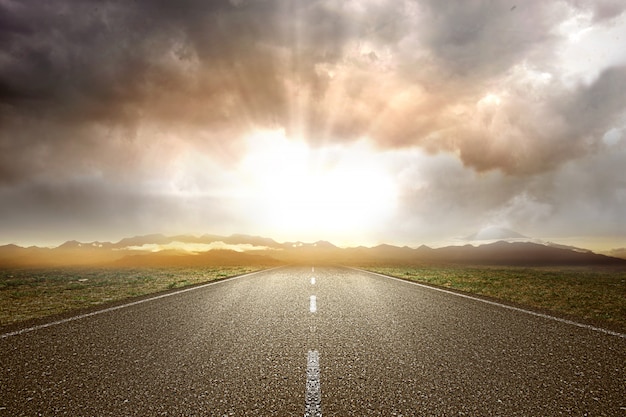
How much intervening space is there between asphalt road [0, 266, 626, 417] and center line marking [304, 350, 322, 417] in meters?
0.02

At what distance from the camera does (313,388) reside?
3.51 meters

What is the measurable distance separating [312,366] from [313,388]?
2.24 feet

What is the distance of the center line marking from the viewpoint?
3.01m

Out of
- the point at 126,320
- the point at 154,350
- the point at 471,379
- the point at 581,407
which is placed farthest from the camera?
the point at 126,320

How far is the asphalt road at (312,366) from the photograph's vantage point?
3.15 m

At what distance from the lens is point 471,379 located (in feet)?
12.4

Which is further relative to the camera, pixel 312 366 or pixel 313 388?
pixel 312 366

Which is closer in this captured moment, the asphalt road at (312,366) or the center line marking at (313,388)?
the center line marking at (313,388)

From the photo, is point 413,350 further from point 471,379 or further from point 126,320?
point 126,320

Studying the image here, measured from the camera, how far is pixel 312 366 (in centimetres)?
418

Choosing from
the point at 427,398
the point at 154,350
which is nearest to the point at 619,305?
the point at 427,398

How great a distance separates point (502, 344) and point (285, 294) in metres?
6.90

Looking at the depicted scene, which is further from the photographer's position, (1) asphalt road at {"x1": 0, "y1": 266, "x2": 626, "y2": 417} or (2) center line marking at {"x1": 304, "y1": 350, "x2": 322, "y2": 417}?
(1) asphalt road at {"x1": 0, "y1": 266, "x2": 626, "y2": 417}

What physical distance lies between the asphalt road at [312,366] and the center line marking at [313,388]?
0.02 m
